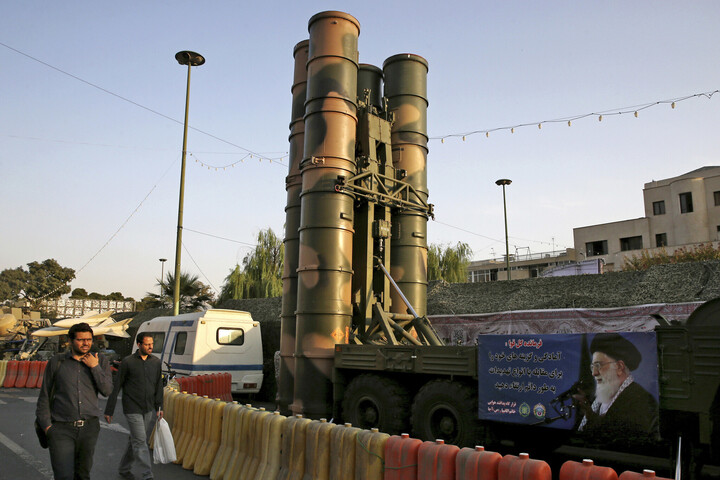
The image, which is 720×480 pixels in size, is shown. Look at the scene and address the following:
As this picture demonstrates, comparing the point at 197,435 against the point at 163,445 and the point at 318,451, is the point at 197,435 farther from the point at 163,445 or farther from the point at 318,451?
the point at 318,451

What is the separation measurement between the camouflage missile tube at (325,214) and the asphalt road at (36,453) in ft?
10.8

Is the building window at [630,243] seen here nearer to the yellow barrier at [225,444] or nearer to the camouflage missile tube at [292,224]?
the camouflage missile tube at [292,224]

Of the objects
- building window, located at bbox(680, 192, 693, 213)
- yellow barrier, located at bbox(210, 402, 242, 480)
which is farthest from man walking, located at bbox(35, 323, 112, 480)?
building window, located at bbox(680, 192, 693, 213)

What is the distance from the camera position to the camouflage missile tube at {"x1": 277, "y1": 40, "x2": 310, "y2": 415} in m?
11.7

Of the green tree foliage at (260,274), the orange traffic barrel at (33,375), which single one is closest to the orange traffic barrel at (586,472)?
the orange traffic barrel at (33,375)

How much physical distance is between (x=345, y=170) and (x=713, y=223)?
131ft

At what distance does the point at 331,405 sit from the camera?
33.9ft

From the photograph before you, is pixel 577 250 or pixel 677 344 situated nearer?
pixel 677 344

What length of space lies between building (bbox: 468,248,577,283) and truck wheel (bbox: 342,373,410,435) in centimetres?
5004

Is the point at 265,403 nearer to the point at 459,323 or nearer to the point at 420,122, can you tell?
the point at 459,323

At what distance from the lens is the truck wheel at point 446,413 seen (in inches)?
290

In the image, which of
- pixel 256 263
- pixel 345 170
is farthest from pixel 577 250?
pixel 345 170

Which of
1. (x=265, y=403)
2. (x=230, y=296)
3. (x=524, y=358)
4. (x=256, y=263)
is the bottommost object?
(x=265, y=403)

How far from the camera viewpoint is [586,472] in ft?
11.7
